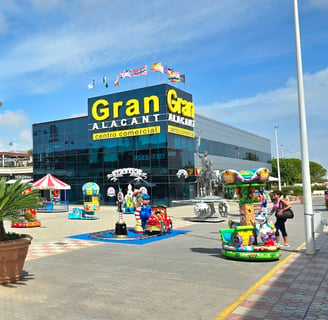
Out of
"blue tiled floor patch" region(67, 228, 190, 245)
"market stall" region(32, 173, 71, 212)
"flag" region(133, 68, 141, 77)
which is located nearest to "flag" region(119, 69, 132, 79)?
"flag" region(133, 68, 141, 77)

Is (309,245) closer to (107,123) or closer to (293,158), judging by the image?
(107,123)

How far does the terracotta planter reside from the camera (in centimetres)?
720

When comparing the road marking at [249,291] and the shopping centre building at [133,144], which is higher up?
the shopping centre building at [133,144]

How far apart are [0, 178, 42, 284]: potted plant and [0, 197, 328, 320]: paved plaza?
11.9 inches

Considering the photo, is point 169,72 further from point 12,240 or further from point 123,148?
point 12,240

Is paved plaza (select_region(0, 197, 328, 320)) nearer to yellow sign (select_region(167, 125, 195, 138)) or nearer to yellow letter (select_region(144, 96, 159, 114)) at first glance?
yellow sign (select_region(167, 125, 195, 138))

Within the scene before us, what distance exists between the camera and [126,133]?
36625 millimetres

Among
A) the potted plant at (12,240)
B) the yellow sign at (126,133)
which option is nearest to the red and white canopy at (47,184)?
the yellow sign at (126,133)

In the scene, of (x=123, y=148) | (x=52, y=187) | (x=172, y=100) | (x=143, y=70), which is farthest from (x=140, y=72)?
(x=52, y=187)

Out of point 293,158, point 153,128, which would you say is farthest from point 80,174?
point 293,158

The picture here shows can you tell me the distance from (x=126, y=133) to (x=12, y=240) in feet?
97.0

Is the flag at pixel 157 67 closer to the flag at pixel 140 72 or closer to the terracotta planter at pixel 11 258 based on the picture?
the flag at pixel 140 72

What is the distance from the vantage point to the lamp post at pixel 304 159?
1011 cm

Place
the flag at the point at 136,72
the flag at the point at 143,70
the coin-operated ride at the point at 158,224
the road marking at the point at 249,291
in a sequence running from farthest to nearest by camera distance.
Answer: the flag at the point at 136,72 < the flag at the point at 143,70 < the coin-operated ride at the point at 158,224 < the road marking at the point at 249,291
